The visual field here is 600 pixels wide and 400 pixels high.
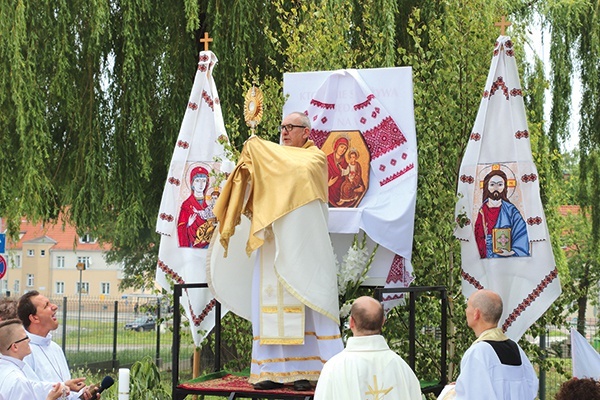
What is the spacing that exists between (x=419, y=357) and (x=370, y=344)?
369 cm

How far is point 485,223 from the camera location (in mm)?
8492

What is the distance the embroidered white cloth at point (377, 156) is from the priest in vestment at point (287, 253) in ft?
2.25

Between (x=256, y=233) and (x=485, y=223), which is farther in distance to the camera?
(x=485, y=223)

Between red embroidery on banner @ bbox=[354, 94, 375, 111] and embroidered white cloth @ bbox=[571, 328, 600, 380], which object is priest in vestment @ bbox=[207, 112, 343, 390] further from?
embroidered white cloth @ bbox=[571, 328, 600, 380]

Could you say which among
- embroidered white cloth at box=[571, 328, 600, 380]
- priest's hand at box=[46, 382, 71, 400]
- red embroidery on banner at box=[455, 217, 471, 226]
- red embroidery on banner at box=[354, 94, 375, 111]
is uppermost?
red embroidery on banner at box=[354, 94, 375, 111]

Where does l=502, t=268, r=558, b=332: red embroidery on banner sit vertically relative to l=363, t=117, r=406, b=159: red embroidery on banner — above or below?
below

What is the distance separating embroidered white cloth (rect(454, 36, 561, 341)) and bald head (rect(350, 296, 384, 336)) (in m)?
3.12

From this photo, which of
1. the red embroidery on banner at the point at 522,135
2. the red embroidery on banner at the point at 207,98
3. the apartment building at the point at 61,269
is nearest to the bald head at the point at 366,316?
the red embroidery on banner at the point at 522,135

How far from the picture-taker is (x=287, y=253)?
7.36 metres

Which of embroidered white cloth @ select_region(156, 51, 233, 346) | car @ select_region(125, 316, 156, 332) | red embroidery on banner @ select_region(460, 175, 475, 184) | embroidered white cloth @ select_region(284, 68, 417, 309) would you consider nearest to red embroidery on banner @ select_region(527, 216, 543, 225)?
red embroidery on banner @ select_region(460, 175, 475, 184)

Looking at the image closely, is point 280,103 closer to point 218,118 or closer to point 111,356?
point 218,118

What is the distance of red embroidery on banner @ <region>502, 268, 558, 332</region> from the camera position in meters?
Result: 8.29

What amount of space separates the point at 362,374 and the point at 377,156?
3243mm

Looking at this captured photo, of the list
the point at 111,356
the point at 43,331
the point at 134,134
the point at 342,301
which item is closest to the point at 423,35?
the point at 134,134
